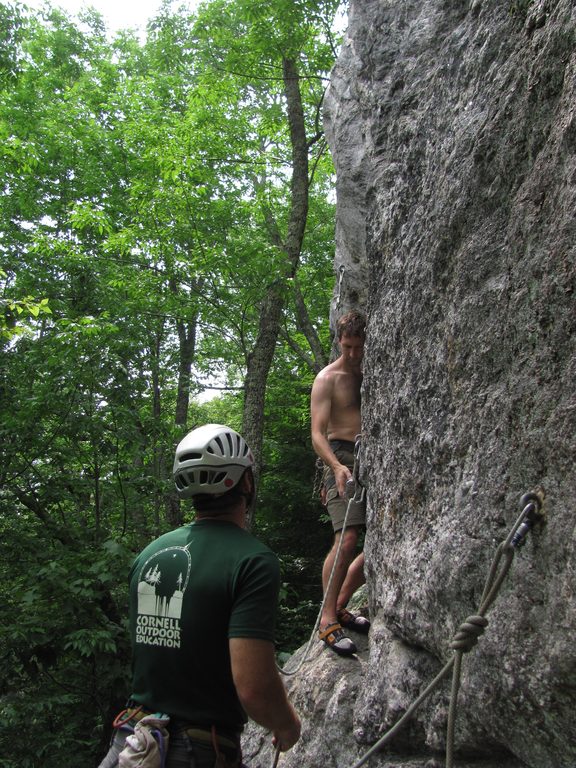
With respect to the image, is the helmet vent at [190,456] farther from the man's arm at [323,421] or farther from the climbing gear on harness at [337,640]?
the climbing gear on harness at [337,640]

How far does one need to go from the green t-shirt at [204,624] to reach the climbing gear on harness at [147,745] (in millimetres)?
62

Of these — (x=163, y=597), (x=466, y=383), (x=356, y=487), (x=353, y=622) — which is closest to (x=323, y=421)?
(x=356, y=487)

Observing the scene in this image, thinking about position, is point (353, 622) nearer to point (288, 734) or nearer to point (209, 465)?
point (288, 734)

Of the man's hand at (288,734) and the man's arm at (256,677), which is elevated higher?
the man's arm at (256,677)

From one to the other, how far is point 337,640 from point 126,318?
21.8 ft

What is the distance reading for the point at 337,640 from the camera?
452 centimetres

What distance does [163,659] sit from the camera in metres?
2.09

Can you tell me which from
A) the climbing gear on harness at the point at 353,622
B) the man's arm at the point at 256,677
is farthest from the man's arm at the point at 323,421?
the man's arm at the point at 256,677

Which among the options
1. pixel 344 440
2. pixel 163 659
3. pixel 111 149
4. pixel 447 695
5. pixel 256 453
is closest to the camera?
pixel 163 659

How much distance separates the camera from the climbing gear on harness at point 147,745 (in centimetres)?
191

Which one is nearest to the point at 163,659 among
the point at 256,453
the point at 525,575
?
the point at 525,575

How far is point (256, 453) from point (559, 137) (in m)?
6.00

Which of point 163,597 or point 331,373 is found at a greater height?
point 331,373

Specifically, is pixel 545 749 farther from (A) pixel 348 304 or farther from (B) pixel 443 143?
(A) pixel 348 304
